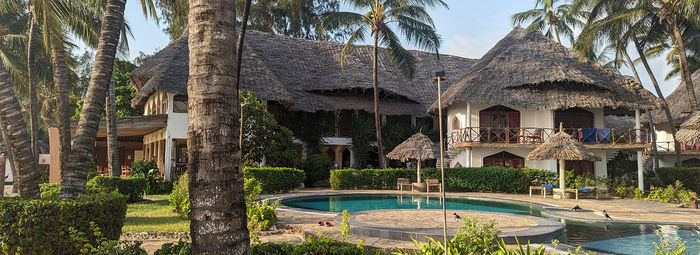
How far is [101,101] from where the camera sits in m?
6.43

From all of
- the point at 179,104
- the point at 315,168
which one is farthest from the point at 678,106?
the point at 179,104

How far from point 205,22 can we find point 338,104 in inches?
796

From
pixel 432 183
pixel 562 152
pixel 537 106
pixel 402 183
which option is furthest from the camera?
pixel 537 106

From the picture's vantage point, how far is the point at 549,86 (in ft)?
70.6

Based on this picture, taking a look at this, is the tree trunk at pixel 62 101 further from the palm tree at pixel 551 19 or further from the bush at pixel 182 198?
the palm tree at pixel 551 19

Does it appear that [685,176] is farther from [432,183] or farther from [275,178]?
[275,178]

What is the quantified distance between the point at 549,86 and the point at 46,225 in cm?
→ 2058

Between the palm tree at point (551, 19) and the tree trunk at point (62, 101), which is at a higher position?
the palm tree at point (551, 19)

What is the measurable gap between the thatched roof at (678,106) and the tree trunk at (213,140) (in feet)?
97.5

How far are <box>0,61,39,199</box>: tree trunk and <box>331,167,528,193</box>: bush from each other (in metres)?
13.7

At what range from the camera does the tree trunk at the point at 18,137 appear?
20.2ft

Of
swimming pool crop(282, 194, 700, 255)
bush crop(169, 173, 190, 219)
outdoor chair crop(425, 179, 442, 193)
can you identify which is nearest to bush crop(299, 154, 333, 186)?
swimming pool crop(282, 194, 700, 255)

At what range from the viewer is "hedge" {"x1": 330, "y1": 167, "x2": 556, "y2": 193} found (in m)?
18.9

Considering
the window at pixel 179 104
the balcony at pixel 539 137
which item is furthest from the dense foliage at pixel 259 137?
the balcony at pixel 539 137
